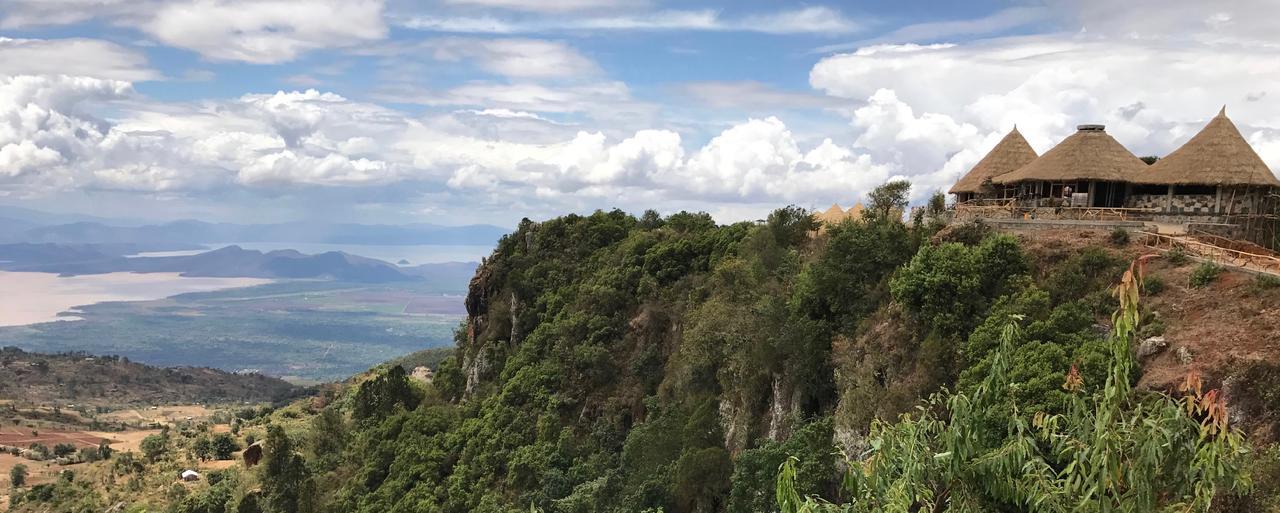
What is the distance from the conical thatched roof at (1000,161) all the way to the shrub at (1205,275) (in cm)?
1239

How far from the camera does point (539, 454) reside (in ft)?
106

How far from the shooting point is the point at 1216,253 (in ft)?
64.2

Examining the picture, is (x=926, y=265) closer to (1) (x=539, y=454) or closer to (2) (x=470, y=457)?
(1) (x=539, y=454)

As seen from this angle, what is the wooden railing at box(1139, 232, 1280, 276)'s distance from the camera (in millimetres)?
17875

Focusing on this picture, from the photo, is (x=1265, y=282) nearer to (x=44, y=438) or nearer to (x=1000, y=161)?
(x=1000, y=161)

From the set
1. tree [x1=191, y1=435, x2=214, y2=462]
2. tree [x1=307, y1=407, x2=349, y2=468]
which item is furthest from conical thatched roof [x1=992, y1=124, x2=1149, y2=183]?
tree [x1=191, y1=435, x2=214, y2=462]

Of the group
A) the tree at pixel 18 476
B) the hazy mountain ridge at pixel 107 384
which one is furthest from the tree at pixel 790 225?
the hazy mountain ridge at pixel 107 384

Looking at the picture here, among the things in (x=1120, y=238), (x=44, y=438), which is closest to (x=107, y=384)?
(x=44, y=438)

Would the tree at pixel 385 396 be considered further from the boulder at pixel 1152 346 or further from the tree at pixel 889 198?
the boulder at pixel 1152 346

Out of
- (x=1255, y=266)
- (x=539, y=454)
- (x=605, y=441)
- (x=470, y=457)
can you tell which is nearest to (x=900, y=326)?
(x=1255, y=266)

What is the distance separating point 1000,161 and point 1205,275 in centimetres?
1344

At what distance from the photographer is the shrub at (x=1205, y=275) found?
17938 millimetres

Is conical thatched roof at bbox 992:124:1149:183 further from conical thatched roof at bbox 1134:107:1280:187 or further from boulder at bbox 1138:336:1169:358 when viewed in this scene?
boulder at bbox 1138:336:1169:358

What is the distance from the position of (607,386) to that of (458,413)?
9.23 metres
